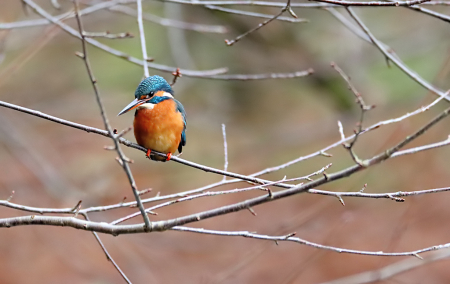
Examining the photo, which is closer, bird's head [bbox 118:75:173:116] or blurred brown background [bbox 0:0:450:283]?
bird's head [bbox 118:75:173:116]

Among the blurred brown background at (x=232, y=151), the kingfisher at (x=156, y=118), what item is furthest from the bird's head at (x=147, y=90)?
the blurred brown background at (x=232, y=151)

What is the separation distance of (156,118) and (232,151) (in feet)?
13.8

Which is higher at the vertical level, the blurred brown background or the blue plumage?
the blurred brown background

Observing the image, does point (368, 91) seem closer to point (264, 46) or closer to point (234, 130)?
point (264, 46)

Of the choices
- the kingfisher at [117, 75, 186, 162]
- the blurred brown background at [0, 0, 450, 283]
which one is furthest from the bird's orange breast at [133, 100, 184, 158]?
the blurred brown background at [0, 0, 450, 283]

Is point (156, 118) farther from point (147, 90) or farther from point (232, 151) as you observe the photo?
point (232, 151)

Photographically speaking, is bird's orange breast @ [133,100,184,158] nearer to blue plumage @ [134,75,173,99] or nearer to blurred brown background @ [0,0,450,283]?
blue plumage @ [134,75,173,99]

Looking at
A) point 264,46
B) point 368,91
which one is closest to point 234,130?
point 264,46

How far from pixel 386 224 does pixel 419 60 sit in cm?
261

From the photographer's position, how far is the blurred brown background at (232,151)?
585cm

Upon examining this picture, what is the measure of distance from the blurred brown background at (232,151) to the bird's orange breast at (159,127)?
220 cm

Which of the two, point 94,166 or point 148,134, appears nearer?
point 148,134

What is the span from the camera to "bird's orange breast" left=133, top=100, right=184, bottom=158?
284 cm

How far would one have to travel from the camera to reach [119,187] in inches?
292
